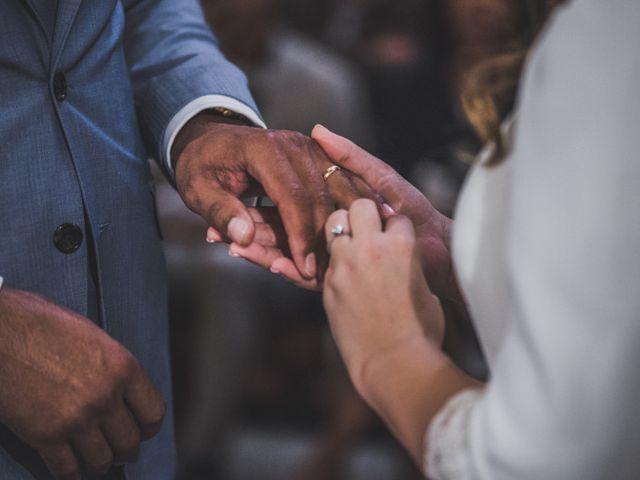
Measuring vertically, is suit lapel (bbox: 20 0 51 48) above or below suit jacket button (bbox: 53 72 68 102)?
above

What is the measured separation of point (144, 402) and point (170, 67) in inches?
18.3

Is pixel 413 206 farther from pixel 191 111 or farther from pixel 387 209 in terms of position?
pixel 191 111

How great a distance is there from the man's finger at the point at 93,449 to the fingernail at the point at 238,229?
0.25m

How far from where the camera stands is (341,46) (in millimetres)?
3139

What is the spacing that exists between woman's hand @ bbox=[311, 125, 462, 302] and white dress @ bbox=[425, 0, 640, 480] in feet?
1.10

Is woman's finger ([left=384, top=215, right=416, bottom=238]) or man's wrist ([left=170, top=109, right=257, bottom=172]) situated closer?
woman's finger ([left=384, top=215, right=416, bottom=238])

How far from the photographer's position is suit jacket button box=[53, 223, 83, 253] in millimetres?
958

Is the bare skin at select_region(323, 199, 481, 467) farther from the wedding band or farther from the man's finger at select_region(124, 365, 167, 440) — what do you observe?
the man's finger at select_region(124, 365, 167, 440)

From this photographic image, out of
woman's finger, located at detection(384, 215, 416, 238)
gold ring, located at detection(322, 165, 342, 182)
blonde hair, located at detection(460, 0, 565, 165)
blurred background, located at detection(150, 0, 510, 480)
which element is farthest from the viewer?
blurred background, located at detection(150, 0, 510, 480)

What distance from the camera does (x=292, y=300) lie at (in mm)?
2471

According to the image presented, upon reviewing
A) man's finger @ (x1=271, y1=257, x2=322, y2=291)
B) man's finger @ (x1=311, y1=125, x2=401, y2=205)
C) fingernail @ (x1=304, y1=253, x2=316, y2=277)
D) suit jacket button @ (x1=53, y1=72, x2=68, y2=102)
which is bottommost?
man's finger @ (x1=271, y1=257, x2=322, y2=291)

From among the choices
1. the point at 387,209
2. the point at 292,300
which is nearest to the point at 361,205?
the point at 387,209

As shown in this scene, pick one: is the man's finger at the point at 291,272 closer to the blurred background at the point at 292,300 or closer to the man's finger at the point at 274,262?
the man's finger at the point at 274,262

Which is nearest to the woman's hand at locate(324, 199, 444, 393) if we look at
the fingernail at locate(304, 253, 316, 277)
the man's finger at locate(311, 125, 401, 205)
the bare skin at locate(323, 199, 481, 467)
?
the bare skin at locate(323, 199, 481, 467)
